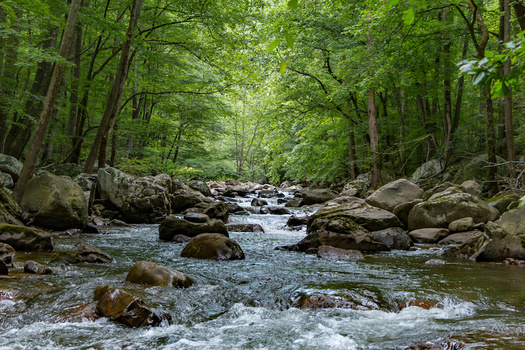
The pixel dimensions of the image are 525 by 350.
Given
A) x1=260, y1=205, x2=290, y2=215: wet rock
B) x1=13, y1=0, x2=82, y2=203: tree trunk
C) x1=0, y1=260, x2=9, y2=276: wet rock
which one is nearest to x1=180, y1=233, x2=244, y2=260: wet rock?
x1=0, y1=260, x2=9, y2=276: wet rock

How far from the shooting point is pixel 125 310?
3.48 m

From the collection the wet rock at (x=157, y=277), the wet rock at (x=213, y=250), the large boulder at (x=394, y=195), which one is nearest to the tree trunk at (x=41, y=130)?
the wet rock at (x=213, y=250)

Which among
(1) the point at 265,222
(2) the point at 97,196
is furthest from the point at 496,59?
(2) the point at 97,196

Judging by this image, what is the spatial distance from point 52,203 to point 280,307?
21.0ft

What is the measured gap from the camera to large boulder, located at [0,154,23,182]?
36.3ft

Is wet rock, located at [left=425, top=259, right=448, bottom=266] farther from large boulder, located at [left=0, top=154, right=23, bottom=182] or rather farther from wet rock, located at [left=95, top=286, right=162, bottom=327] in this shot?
large boulder, located at [left=0, top=154, right=23, bottom=182]

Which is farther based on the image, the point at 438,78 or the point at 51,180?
the point at 438,78

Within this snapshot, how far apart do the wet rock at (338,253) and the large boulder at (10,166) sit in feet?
33.3

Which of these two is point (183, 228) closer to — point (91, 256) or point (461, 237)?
point (91, 256)

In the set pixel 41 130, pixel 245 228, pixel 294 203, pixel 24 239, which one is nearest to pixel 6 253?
pixel 24 239

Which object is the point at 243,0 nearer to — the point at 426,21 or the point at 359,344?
the point at 426,21

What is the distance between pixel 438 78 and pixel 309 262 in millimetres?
10797

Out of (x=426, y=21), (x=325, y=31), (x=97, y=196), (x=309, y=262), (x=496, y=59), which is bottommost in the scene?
(x=309, y=262)

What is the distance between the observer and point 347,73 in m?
13.0
